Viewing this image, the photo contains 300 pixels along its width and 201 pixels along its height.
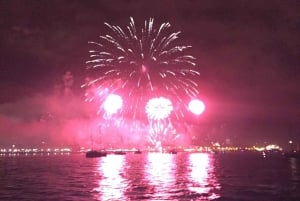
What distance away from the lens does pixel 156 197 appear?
57438mm

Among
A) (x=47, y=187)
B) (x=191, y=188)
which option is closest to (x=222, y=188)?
(x=191, y=188)

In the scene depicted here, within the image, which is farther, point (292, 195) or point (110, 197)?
point (292, 195)

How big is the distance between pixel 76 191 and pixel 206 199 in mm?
18933

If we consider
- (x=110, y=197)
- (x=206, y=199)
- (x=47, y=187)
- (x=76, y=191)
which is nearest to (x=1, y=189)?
(x=47, y=187)

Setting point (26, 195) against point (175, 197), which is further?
point (26, 195)

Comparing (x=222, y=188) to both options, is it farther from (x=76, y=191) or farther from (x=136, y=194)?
(x=76, y=191)

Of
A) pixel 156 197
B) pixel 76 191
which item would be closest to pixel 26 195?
pixel 76 191

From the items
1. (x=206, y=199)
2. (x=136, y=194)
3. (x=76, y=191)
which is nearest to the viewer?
(x=206, y=199)

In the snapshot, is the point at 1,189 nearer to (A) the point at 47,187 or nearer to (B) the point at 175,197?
(A) the point at 47,187

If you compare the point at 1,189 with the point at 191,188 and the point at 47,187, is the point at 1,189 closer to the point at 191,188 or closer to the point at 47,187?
the point at 47,187

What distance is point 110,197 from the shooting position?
58.0 meters

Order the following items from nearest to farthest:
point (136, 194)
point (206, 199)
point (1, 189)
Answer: point (206, 199), point (136, 194), point (1, 189)

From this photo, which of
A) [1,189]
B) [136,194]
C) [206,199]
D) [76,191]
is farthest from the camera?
[1,189]

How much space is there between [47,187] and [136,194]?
18473mm
